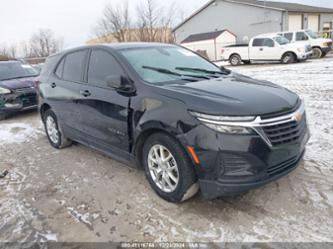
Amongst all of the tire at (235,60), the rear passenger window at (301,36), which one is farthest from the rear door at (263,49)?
the rear passenger window at (301,36)

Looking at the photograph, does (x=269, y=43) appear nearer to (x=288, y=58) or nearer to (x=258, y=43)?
(x=258, y=43)

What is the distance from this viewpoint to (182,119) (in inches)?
102

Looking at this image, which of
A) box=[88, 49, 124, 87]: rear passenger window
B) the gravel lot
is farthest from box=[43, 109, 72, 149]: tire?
box=[88, 49, 124, 87]: rear passenger window

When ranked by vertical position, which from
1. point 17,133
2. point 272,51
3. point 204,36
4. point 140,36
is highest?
point 140,36

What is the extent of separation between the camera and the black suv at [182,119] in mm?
2459

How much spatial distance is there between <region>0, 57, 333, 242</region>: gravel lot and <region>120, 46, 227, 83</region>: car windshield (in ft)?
4.56

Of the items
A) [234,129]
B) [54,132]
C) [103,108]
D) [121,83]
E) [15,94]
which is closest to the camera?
[234,129]

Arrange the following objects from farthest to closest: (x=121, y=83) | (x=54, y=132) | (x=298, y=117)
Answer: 1. (x=54, y=132)
2. (x=121, y=83)
3. (x=298, y=117)

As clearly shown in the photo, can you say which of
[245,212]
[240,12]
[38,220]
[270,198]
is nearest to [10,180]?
[38,220]

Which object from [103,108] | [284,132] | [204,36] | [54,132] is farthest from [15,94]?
[204,36]

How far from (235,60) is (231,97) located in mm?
17217

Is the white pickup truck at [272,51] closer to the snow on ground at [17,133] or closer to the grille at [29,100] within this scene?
the grille at [29,100]

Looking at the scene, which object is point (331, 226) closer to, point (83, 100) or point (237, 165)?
point (237, 165)

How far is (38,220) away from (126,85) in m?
1.75
